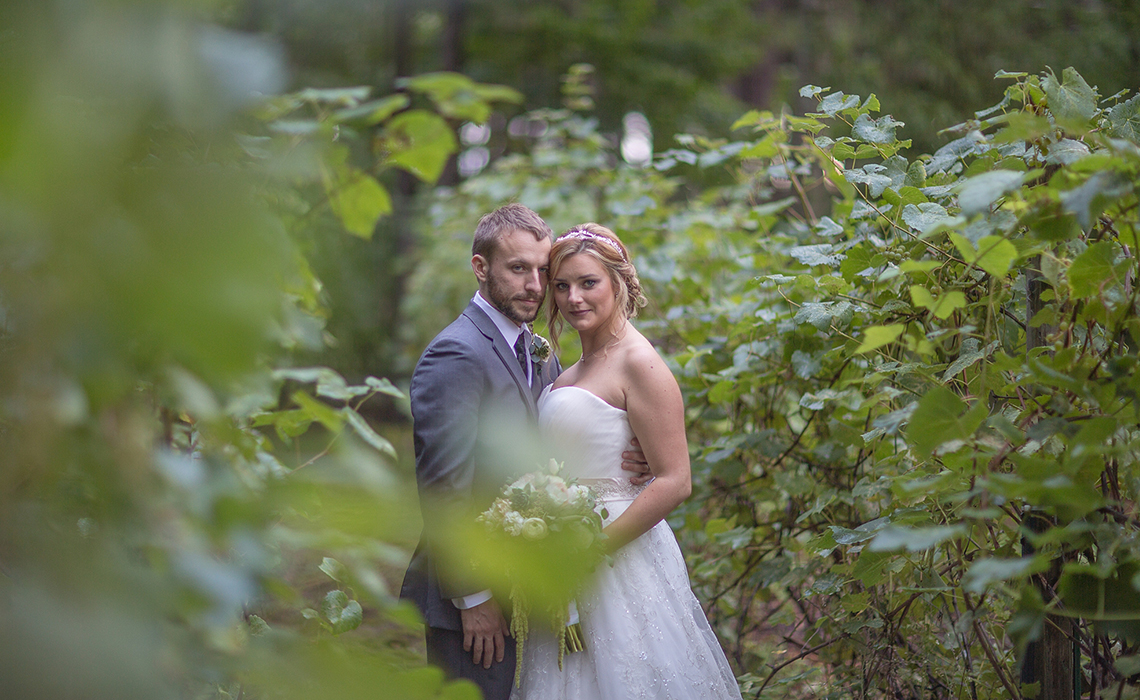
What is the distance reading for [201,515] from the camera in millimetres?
637

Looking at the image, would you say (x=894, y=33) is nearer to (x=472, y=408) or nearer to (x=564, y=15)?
(x=564, y=15)

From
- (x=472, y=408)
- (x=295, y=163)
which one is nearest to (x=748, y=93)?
(x=472, y=408)

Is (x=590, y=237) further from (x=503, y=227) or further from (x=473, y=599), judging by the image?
(x=473, y=599)

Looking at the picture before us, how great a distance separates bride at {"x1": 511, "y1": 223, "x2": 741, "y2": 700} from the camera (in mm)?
2430

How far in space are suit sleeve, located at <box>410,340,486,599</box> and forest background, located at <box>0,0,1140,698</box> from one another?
0.12 meters

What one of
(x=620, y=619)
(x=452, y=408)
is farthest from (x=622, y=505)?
(x=452, y=408)

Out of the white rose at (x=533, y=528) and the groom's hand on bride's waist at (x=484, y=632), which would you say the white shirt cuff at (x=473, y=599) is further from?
the white rose at (x=533, y=528)

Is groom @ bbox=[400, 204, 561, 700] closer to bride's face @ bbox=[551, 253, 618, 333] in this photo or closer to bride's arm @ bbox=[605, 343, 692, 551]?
bride's face @ bbox=[551, 253, 618, 333]

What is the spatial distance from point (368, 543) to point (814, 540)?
1.73m

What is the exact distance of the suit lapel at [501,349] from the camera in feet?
8.75

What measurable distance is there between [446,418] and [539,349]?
61 centimetres

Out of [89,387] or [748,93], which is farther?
[748,93]

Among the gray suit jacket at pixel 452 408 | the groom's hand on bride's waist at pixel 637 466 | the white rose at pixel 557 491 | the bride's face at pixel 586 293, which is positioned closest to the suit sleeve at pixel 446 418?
the gray suit jacket at pixel 452 408

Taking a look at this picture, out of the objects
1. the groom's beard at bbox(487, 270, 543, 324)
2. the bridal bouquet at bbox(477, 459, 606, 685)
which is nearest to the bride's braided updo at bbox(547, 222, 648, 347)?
the groom's beard at bbox(487, 270, 543, 324)
